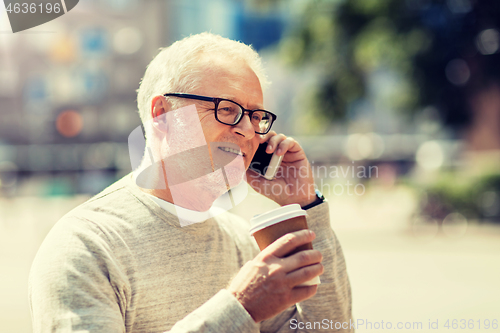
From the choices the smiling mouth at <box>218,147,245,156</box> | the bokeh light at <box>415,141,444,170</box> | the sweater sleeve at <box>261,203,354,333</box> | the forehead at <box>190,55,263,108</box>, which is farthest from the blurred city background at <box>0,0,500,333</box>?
the sweater sleeve at <box>261,203,354,333</box>

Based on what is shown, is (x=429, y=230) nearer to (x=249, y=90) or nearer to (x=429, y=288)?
(x=429, y=288)

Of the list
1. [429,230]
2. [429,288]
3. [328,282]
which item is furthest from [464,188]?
[328,282]

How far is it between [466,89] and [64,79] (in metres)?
32.3

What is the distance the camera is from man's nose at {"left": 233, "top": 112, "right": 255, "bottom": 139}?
172 centimetres

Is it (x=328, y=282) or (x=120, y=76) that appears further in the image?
(x=120, y=76)

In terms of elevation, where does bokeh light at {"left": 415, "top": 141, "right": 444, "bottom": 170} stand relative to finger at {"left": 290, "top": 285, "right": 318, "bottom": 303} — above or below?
below

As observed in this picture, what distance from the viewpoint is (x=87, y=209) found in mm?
1512

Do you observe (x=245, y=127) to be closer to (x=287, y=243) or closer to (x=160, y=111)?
(x=160, y=111)

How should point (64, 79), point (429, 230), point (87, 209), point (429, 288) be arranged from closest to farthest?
point (87, 209) → point (429, 288) → point (429, 230) → point (64, 79)

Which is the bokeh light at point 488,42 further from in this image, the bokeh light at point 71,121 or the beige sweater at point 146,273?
the bokeh light at point 71,121

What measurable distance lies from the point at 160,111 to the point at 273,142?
506 millimetres

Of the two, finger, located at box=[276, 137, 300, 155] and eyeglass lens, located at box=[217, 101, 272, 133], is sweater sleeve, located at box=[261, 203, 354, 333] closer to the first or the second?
finger, located at box=[276, 137, 300, 155]

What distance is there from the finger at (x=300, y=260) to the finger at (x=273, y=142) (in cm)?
77

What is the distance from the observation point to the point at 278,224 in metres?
1.27
